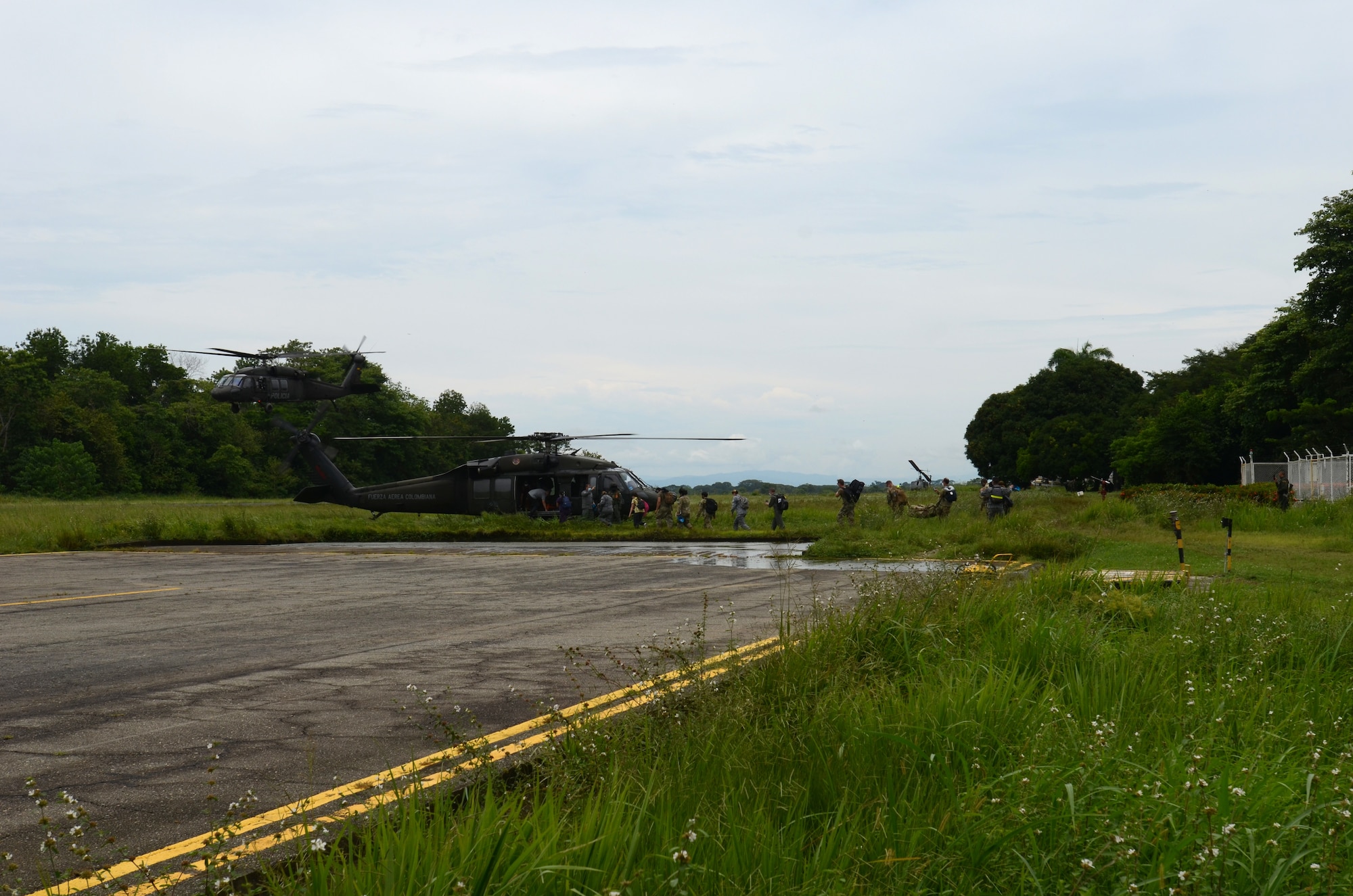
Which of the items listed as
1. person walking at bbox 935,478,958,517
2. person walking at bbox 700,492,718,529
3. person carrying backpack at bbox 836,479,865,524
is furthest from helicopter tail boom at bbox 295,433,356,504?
person walking at bbox 935,478,958,517

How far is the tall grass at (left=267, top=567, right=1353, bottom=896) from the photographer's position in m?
3.50

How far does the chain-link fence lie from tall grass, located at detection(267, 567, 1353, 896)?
26662 mm

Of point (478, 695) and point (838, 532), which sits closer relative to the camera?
point (478, 695)

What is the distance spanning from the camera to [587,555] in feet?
73.8

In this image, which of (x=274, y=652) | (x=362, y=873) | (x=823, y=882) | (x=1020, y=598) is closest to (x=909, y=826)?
(x=823, y=882)

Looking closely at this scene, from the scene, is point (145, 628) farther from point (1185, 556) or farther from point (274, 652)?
point (1185, 556)

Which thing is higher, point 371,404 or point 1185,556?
point 371,404

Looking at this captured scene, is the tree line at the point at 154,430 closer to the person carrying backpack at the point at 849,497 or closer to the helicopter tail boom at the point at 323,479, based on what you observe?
the helicopter tail boom at the point at 323,479

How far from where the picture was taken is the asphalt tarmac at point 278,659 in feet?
17.5

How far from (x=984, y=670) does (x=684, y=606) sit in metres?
6.40

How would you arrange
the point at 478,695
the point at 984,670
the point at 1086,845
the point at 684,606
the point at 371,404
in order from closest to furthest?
the point at 1086,845 < the point at 984,670 < the point at 478,695 < the point at 684,606 < the point at 371,404

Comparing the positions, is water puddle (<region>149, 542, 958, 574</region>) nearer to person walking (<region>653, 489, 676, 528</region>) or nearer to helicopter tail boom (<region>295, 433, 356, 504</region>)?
person walking (<region>653, 489, 676, 528</region>)

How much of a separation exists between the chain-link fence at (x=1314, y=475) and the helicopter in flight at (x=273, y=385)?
29643mm

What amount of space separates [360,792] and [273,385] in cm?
3178
